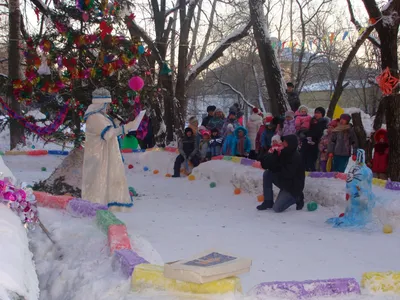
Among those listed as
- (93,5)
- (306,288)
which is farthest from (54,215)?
(93,5)

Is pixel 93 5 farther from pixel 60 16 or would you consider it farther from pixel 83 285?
pixel 83 285

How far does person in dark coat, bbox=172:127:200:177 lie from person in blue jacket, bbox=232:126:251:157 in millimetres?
1055

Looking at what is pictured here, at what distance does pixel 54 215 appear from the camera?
20.6 feet

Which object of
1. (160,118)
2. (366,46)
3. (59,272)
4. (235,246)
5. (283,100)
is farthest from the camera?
(366,46)

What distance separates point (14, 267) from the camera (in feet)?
9.37

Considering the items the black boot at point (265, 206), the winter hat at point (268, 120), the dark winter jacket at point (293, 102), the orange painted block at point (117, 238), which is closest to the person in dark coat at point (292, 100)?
the dark winter jacket at point (293, 102)

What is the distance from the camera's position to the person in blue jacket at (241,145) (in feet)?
41.2

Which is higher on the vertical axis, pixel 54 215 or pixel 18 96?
pixel 18 96

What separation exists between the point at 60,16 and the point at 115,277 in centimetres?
672

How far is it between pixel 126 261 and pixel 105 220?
1.46 m

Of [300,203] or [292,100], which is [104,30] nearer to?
[300,203]

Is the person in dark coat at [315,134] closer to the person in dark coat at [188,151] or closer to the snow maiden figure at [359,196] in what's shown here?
the person in dark coat at [188,151]

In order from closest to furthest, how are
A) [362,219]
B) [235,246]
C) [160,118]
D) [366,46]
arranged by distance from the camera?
1. [235,246]
2. [362,219]
3. [160,118]
4. [366,46]

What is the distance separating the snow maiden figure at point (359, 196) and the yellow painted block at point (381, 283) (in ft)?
10.0
